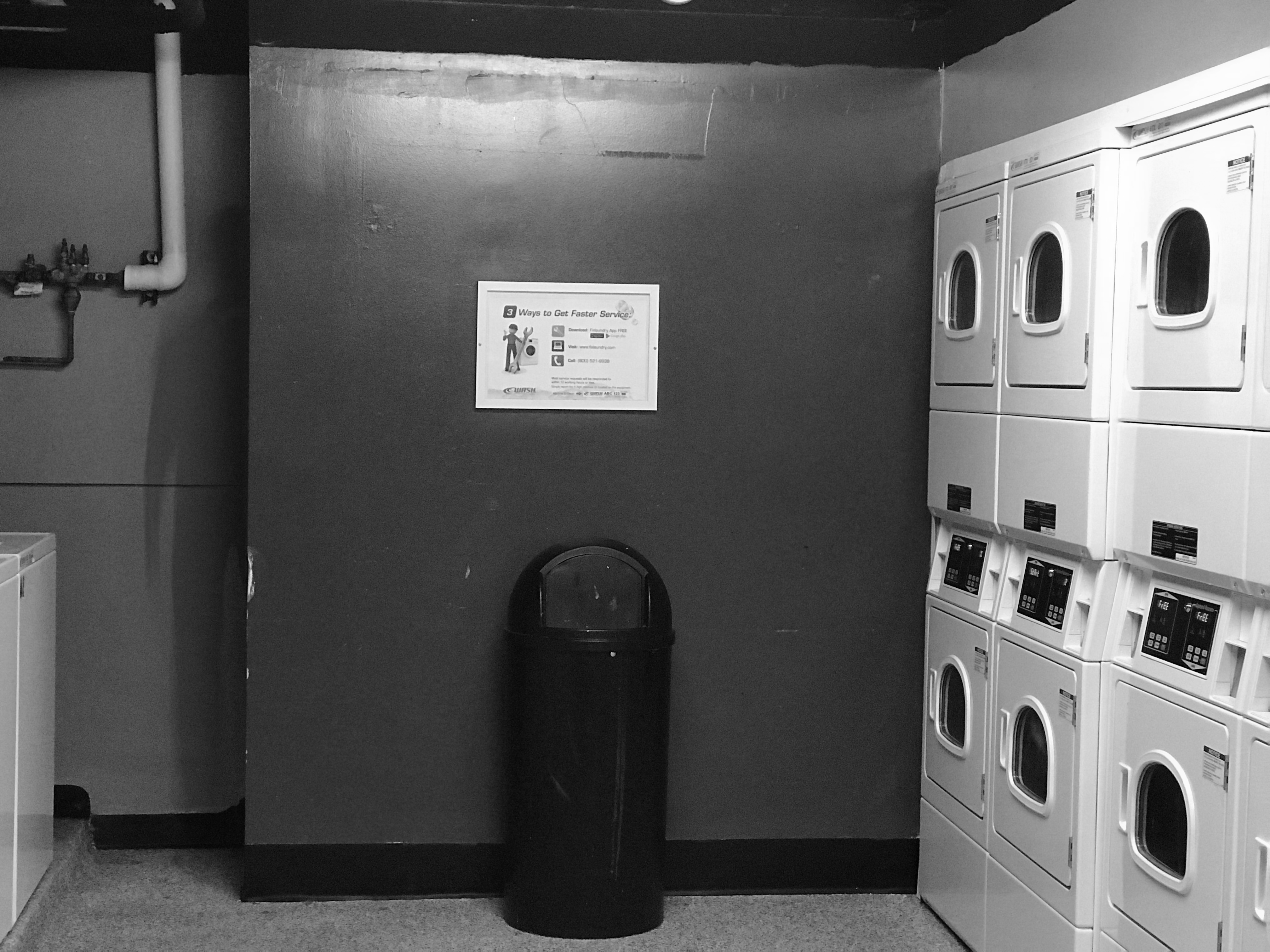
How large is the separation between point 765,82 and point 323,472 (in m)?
1.81

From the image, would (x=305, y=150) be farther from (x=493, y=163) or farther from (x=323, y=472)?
(x=323, y=472)

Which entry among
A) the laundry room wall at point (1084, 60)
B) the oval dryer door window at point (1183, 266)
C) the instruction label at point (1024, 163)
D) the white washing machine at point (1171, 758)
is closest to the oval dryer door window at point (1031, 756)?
the white washing machine at point (1171, 758)

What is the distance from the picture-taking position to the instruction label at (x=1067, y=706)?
10.2 feet

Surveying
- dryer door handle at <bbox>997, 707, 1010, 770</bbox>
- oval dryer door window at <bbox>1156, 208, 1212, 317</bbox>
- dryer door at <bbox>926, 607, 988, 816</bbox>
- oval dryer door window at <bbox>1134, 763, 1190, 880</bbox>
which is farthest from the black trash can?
oval dryer door window at <bbox>1156, 208, 1212, 317</bbox>

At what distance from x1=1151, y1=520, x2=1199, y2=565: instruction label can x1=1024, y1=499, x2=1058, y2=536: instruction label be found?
36cm

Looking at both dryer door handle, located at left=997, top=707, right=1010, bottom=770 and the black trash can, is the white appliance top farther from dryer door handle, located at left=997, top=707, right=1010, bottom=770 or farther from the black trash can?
dryer door handle, located at left=997, top=707, right=1010, bottom=770

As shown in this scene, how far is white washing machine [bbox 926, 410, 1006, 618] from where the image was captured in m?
3.63

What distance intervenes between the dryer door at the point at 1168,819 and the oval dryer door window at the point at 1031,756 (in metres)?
0.26

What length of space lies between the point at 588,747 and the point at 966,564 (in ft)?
3.99

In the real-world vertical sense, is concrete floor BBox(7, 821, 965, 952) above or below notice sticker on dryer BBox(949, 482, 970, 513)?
below

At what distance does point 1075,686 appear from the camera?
10.1ft

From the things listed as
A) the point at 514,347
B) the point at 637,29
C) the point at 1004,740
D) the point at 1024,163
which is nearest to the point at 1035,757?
the point at 1004,740

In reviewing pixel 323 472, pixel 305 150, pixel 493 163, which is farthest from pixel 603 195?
pixel 323 472

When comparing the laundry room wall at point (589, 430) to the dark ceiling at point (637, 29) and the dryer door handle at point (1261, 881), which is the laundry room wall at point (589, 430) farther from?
the dryer door handle at point (1261, 881)
